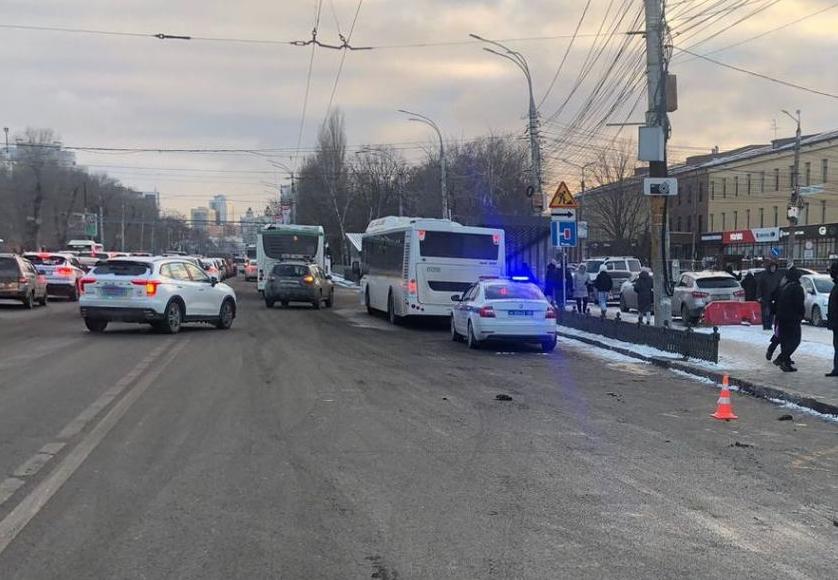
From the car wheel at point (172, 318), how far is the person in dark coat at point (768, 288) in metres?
13.8

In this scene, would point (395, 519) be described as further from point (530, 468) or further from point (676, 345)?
point (676, 345)

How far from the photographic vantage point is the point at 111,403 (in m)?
9.33

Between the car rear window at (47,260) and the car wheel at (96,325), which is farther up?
the car rear window at (47,260)

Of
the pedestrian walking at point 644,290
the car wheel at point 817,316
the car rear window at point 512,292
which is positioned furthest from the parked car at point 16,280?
the car wheel at point 817,316

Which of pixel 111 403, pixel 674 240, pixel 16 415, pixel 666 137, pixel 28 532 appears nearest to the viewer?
pixel 28 532

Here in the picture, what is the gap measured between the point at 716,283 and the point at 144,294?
52.5 ft

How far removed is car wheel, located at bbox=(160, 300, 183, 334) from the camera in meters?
17.9

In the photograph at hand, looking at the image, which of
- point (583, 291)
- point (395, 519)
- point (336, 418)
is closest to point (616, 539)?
point (395, 519)

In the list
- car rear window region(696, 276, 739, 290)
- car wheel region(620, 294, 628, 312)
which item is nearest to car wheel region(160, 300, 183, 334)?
car rear window region(696, 276, 739, 290)

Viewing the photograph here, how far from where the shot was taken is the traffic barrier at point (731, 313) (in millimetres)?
20922

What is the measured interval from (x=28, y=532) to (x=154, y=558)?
0.99m

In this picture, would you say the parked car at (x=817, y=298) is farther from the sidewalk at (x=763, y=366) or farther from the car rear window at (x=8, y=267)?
the car rear window at (x=8, y=267)

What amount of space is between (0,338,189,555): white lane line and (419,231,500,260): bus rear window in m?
12.1

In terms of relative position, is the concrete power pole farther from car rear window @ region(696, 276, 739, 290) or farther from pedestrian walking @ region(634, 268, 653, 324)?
car rear window @ region(696, 276, 739, 290)
